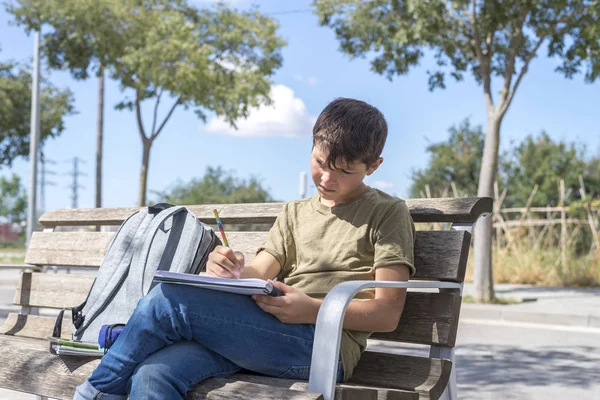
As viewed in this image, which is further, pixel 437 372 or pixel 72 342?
pixel 72 342

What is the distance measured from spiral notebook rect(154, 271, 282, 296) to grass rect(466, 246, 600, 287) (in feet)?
41.9

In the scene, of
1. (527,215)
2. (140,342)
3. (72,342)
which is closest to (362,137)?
(140,342)

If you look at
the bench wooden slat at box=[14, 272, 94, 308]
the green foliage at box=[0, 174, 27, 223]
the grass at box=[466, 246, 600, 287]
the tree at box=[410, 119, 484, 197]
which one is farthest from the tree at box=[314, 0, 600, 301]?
the green foliage at box=[0, 174, 27, 223]

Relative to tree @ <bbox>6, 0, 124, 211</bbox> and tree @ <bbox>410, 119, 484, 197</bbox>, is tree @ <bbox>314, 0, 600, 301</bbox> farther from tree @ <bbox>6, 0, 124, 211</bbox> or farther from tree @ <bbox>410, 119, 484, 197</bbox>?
tree @ <bbox>410, 119, 484, 197</bbox>

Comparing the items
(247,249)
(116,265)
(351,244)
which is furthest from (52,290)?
(351,244)

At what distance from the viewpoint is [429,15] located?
10719mm

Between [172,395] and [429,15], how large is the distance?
922cm

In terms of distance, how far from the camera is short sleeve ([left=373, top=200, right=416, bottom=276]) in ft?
8.39

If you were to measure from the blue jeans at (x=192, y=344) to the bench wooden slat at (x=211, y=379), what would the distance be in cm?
6

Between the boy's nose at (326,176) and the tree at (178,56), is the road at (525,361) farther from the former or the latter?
the tree at (178,56)

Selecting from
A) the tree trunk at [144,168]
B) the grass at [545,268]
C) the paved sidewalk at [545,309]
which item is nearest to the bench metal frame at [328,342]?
the paved sidewalk at [545,309]

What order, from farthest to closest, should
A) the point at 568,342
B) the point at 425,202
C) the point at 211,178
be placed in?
the point at 211,178
the point at 568,342
the point at 425,202

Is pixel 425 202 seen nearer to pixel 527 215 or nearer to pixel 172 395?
pixel 172 395

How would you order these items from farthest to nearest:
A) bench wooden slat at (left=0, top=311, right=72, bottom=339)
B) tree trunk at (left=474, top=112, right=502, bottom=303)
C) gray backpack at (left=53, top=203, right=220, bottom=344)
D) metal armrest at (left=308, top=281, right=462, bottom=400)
→ tree trunk at (left=474, top=112, right=502, bottom=303) → bench wooden slat at (left=0, top=311, right=72, bottom=339) → gray backpack at (left=53, top=203, right=220, bottom=344) → metal armrest at (left=308, top=281, right=462, bottom=400)
